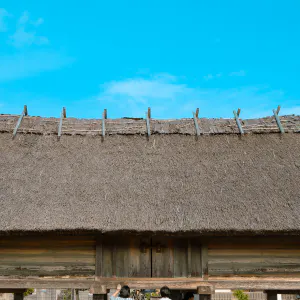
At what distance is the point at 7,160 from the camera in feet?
37.6

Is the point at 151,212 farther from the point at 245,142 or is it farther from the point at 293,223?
the point at 245,142

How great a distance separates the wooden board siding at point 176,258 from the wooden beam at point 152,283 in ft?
0.53

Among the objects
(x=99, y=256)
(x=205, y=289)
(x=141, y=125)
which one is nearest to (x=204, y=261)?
(x=205, y=289)

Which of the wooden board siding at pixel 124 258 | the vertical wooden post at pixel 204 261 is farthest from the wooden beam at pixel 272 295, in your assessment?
the wooden board siding at pixel 124 258

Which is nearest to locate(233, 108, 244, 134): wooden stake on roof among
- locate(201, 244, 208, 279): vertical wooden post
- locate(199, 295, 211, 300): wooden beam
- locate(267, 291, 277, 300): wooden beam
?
locate(201, 244, 208, 279): vertical wooden post

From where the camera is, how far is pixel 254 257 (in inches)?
410

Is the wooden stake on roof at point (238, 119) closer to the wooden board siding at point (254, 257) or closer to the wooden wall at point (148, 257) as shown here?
the wooden board siding at point (254, 257)

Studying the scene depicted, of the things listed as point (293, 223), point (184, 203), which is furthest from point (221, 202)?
point (293, 223)

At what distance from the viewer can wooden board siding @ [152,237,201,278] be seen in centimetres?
1032

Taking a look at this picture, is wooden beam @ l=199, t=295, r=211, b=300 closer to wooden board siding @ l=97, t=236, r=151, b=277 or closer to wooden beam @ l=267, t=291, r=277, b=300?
wooden board siding @ l=97, t=236, r=151, b=277

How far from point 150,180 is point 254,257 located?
3.12 meters

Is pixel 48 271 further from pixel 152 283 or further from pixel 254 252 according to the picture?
pixel 254 252

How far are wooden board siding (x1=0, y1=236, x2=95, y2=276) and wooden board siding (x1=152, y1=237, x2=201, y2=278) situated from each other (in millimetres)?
1540

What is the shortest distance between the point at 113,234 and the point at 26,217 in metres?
1.99
